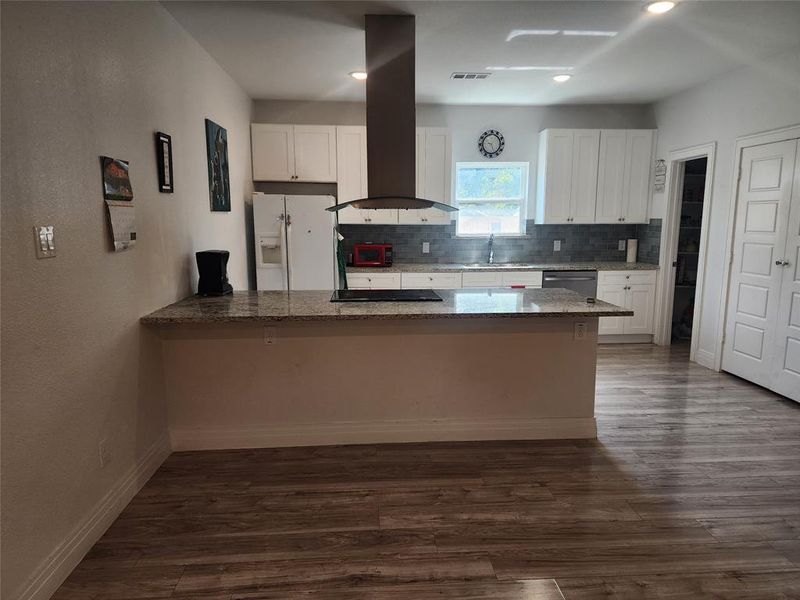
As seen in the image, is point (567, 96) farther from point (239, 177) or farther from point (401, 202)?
point (239, 177)

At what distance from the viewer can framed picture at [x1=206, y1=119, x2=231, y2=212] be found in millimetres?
3510

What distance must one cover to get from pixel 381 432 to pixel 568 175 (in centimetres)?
375

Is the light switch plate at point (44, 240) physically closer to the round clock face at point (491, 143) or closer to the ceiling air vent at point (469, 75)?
the ceiling air vent at point (469, 75)

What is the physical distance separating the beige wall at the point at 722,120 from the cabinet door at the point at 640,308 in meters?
0.61

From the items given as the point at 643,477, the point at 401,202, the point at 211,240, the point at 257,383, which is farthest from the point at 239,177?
the point at 643,477

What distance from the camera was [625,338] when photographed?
5277 millimetres

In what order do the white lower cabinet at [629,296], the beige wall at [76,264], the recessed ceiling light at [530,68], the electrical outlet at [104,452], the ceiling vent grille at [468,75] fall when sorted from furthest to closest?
the white lower cabinet at [629,296]
the ceiling vent grille at [468,75]
the recessed ceiling light at [530,68]
the electrical outlet at [104,452]
the beige wall at [76,264]

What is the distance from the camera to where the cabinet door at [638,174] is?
5.09 metres

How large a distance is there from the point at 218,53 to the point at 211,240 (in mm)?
1412

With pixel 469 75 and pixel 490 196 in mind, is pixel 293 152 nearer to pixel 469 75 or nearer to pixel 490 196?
pixel 469 75

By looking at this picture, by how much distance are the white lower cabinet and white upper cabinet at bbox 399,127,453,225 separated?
1932 mm

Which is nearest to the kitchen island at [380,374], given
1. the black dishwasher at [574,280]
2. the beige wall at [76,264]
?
the beige wall at [76,264]

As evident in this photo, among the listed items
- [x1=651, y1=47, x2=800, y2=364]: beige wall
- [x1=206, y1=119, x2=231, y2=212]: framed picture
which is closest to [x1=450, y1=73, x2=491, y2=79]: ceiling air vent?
[x1=206, y1=119, x2=231, y2=212]: framed picture

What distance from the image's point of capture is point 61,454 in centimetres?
175
